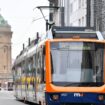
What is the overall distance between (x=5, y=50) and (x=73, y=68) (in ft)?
541

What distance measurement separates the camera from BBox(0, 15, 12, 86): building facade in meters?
181

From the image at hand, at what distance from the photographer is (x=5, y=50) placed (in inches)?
7328

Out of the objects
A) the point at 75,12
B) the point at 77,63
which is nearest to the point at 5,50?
the point at 75,12

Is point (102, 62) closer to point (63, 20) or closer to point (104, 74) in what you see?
point (104, 74)

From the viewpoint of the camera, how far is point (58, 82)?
855 inches

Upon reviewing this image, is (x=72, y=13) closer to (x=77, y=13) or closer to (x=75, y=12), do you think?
(x=75, y=12)

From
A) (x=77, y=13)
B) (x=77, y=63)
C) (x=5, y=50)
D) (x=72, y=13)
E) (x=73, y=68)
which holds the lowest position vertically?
(x=5, y=50)

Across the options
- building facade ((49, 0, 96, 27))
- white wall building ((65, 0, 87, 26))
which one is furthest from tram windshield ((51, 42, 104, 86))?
white wall building ((65, 0, 87, 26))

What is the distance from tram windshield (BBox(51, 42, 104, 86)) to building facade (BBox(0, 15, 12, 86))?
499ft

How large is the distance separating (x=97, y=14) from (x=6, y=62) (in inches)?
4906

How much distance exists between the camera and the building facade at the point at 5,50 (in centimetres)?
18138

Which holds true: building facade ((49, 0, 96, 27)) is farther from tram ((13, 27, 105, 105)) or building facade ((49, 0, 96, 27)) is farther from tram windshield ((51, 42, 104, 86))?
tram windshield ((51, 42, 104, 86))

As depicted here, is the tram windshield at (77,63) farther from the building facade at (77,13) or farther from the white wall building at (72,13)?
the white wall building at (72,13)

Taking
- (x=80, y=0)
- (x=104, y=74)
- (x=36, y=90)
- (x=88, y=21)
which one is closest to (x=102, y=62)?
(x=104, y=74)
